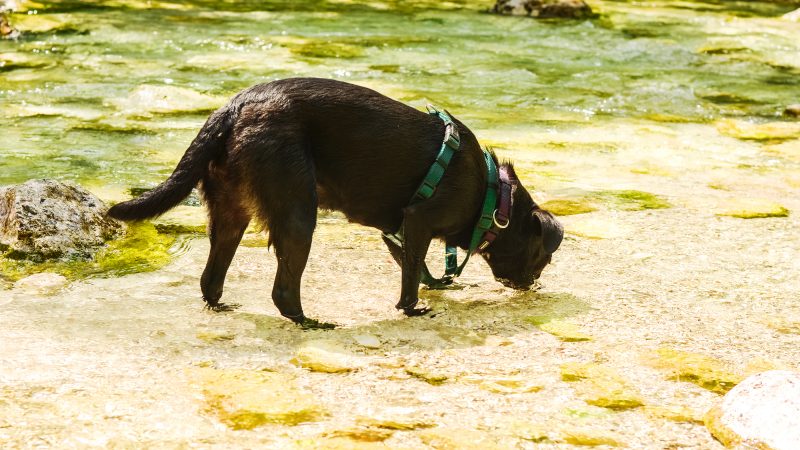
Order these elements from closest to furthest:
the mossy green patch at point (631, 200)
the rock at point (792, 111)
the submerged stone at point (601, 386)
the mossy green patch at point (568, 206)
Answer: the submerged stone at point (601, 386) → the mossy green patch at point (568, 206) → the mossy green patch at point (631, 200) → the rock at point (792, 111)

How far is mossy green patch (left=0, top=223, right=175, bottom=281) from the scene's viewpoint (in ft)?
13.8

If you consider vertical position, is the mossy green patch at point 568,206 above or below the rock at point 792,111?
below

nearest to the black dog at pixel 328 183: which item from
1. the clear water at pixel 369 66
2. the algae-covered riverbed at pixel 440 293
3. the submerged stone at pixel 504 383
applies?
the algae-covered riverbed at pixel 440 293

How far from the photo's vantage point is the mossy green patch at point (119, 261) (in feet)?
13.8

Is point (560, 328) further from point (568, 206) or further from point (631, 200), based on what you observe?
point (631, 200)

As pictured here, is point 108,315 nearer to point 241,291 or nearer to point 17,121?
point 241,291

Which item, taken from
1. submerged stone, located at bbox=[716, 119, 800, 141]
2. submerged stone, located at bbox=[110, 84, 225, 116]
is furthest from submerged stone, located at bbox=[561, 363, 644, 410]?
submerged stone, located at bbox=[110, 84, 225, 116]

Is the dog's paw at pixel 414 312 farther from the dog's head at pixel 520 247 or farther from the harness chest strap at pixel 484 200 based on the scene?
the dog's head at pixel 520 247

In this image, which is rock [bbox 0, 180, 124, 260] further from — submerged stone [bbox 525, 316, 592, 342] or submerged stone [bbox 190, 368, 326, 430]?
submerged stone [bbox 525, 316, 592, 342]

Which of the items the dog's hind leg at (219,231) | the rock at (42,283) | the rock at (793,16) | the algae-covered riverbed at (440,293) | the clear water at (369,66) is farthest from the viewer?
the rock at (793,16)

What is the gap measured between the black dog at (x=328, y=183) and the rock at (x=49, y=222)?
2.61 ft

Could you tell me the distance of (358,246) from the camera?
15.9 ft

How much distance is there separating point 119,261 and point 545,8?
30.0 ft

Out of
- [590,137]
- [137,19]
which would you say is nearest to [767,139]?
[590,137]
